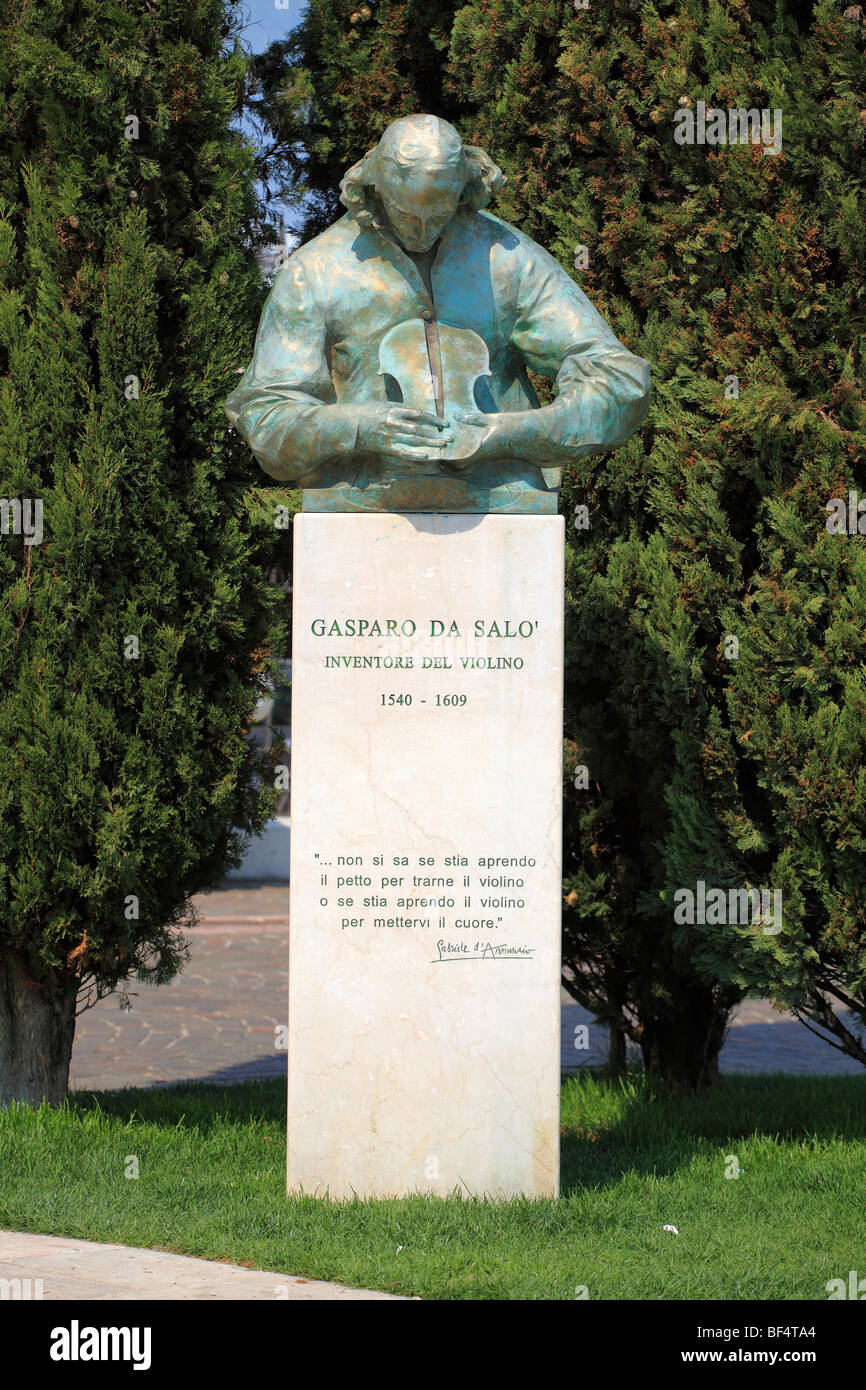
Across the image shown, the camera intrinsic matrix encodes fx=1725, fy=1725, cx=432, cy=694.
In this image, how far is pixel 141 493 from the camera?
261 inches

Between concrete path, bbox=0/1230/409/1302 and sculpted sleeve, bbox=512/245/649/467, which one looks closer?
A: concrete path, bbox=0/1230/409/1302

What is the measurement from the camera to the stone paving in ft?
31.0

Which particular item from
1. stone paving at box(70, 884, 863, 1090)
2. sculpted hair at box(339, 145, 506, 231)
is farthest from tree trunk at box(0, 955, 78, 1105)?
sculpted hair at box(339, 145, 506, 231)

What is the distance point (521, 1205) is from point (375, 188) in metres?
3.28

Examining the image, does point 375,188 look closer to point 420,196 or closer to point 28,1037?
point 420,196

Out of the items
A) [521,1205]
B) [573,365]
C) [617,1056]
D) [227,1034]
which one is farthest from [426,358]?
[227,1034]

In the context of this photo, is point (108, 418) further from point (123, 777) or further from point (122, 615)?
point (123, 777)

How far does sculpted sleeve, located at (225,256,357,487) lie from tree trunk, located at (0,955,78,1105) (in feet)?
8.44

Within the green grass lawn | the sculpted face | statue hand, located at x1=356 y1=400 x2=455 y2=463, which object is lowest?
the green grass lawn

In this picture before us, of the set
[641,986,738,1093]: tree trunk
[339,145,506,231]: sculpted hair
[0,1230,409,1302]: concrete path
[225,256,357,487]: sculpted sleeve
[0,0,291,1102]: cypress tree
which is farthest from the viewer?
[641,986,738,1093]: tree trunk

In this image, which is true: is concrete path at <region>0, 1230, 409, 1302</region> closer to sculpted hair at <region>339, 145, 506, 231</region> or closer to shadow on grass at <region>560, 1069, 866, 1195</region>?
shadow on grass at <region>560, 1069, 866, 1195</region>

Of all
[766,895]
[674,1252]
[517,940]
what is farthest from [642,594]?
[674,1252]

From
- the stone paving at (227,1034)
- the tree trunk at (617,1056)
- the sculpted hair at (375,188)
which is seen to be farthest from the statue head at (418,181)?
the tree trunk at (617,1056)

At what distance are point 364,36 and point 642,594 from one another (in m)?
2.91
